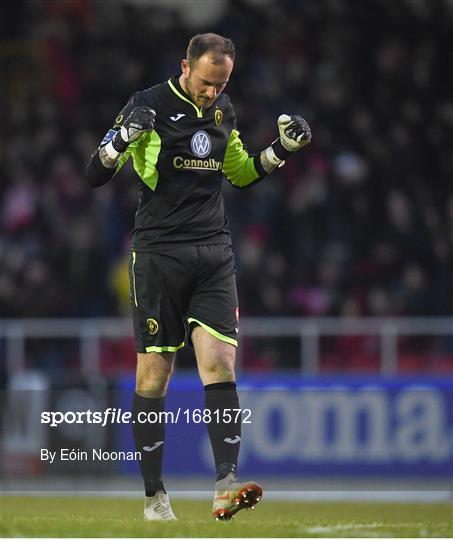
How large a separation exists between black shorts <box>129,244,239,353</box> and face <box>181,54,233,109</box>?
744 mm

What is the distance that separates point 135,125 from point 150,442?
5.29 feet

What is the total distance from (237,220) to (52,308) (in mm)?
2232

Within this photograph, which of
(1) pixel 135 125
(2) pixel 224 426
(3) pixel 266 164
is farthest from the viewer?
(3) pixel 266 164

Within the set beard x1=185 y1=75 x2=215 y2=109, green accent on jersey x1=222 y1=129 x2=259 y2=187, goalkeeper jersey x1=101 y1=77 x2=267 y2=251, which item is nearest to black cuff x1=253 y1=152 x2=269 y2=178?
green accent on jersey x1=222 y1=129 x2=259 y2=187

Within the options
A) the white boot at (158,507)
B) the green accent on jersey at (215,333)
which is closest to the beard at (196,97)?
the green accent on jersey at (215,333)

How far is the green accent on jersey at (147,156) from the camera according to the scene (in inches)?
283

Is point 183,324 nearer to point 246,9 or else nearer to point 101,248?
point 101,248

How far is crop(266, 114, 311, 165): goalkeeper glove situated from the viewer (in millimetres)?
7438

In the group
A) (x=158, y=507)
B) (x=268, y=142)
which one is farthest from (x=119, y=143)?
(x=268, y=142)

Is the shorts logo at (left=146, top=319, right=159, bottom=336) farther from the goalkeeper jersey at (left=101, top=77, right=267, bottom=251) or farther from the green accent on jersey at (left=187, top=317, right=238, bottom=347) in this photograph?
the goalkeeper jersey at (left=101, top=77, right=267, bottom=251)

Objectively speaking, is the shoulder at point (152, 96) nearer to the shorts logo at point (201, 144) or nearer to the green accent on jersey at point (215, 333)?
the shorts logo at point (201, 144)

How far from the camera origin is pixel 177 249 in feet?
23.8

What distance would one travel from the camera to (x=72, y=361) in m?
14.1

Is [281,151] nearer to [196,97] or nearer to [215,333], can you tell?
[196,97]
